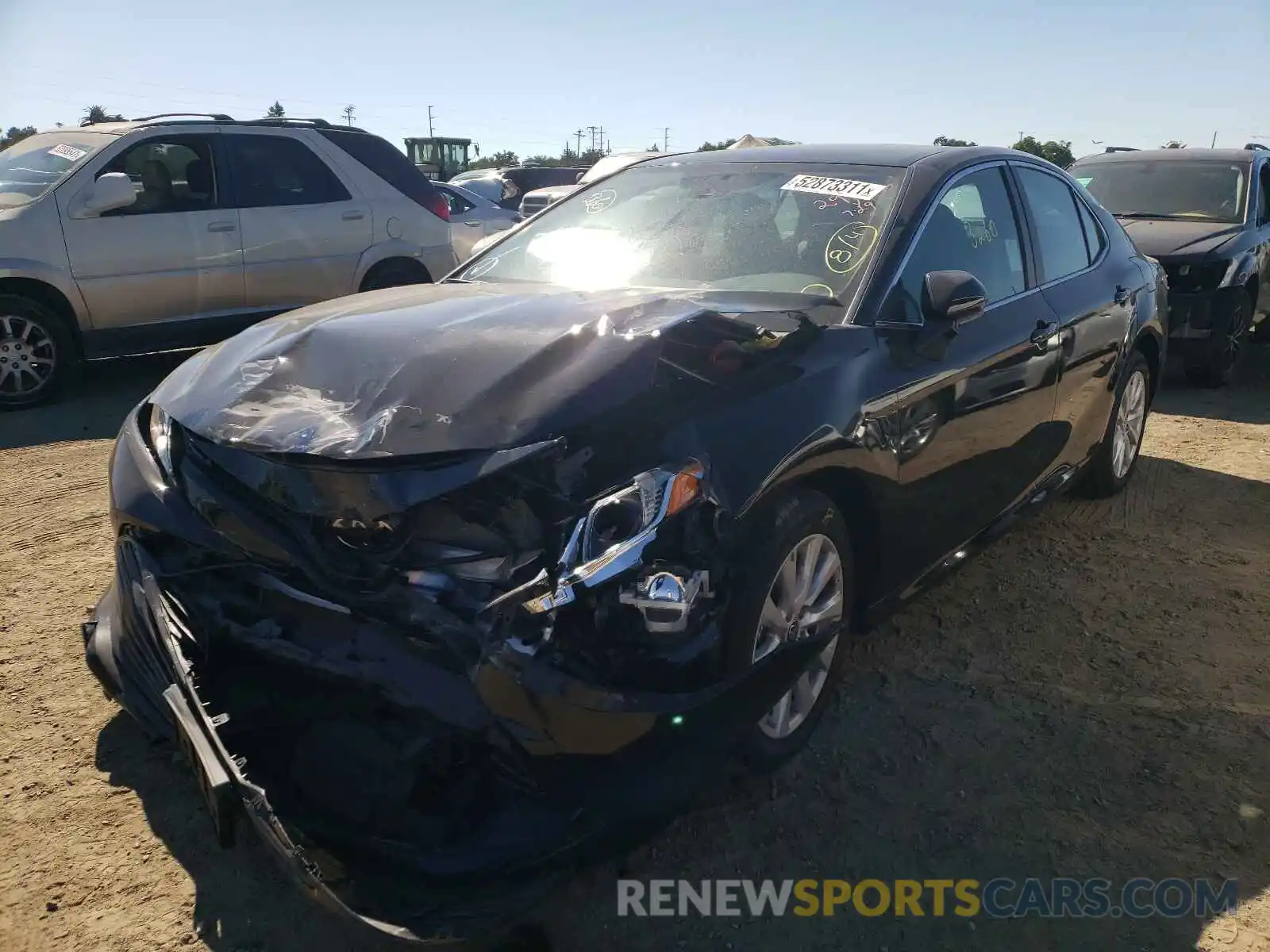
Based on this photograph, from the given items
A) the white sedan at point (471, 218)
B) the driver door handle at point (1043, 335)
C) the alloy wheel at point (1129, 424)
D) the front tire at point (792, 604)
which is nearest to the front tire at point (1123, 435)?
the alloy wheel at point (1129, 424)

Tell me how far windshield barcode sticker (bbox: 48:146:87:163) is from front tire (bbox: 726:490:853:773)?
642cm

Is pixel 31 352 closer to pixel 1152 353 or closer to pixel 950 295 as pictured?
pixel 950 295

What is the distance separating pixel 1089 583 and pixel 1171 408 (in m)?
3.90

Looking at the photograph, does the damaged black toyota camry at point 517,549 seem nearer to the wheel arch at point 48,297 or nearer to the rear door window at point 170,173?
the wheel arch at point 48,297

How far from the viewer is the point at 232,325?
729 cm

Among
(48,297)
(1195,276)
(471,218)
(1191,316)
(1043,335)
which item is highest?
(1043,335)

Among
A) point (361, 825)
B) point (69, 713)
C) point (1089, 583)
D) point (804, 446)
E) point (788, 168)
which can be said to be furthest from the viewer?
point (1089, 583)

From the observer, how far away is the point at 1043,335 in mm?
3748

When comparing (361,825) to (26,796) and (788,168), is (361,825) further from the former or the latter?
(788,168)

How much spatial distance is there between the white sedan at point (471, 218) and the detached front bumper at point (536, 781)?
28.8 ft

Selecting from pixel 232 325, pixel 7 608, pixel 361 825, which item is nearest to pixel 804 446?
pixel 361 825

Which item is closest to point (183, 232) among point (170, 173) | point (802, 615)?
point (170, 173)

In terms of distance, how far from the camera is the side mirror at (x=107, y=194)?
654 centimetres

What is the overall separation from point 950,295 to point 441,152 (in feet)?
97.2
